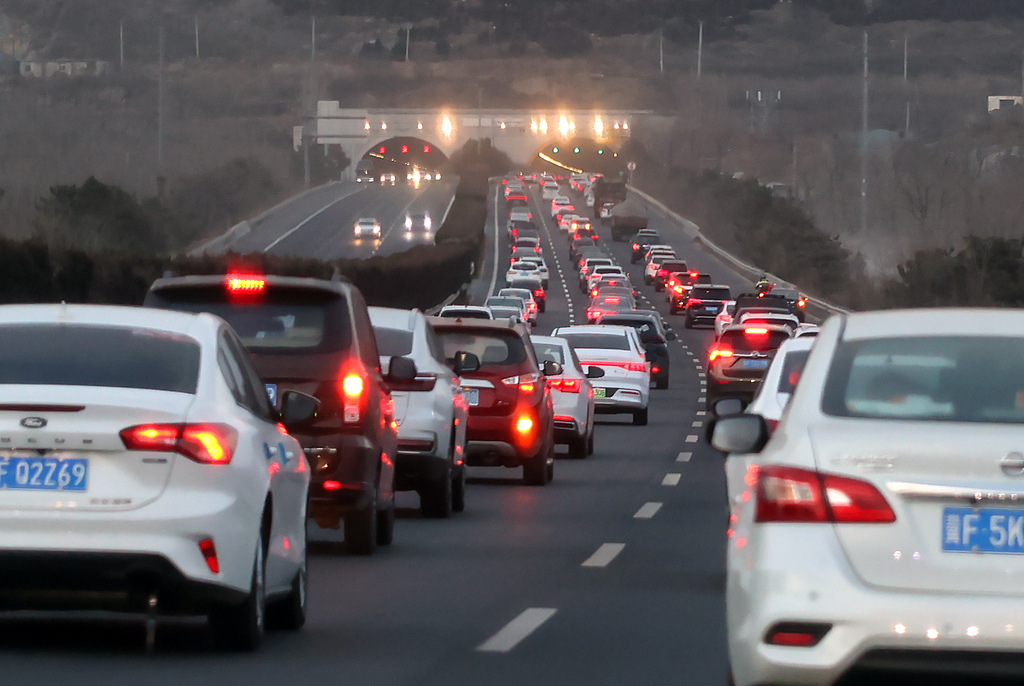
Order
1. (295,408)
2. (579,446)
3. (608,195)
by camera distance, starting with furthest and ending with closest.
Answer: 1. (608,195)
2. (579,446)
3. (295,408)

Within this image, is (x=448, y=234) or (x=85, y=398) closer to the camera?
(x=85, y=398)

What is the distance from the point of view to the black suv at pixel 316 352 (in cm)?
1263

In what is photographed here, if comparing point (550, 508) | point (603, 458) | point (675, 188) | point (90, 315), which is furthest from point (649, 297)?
point (675, 188)

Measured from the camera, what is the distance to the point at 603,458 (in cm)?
2481

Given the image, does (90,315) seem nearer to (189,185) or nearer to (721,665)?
(721,665)

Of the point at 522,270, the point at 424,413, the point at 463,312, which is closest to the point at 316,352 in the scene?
the point at 424,413

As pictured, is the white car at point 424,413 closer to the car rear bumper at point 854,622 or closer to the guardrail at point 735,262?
the car rear bumper at point 854,622

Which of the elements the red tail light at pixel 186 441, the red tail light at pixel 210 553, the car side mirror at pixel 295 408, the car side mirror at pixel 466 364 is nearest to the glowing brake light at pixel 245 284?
the car side mirror at pixel 295 408

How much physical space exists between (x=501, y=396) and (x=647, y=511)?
2.58 metres

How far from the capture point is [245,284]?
41.3ft

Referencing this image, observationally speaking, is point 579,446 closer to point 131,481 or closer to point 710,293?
point 131,481

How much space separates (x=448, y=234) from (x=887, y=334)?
105172 mm

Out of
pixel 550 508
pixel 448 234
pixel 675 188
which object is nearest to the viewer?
pixel 550 508

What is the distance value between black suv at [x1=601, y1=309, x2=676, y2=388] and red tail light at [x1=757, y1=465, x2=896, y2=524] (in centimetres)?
3566
